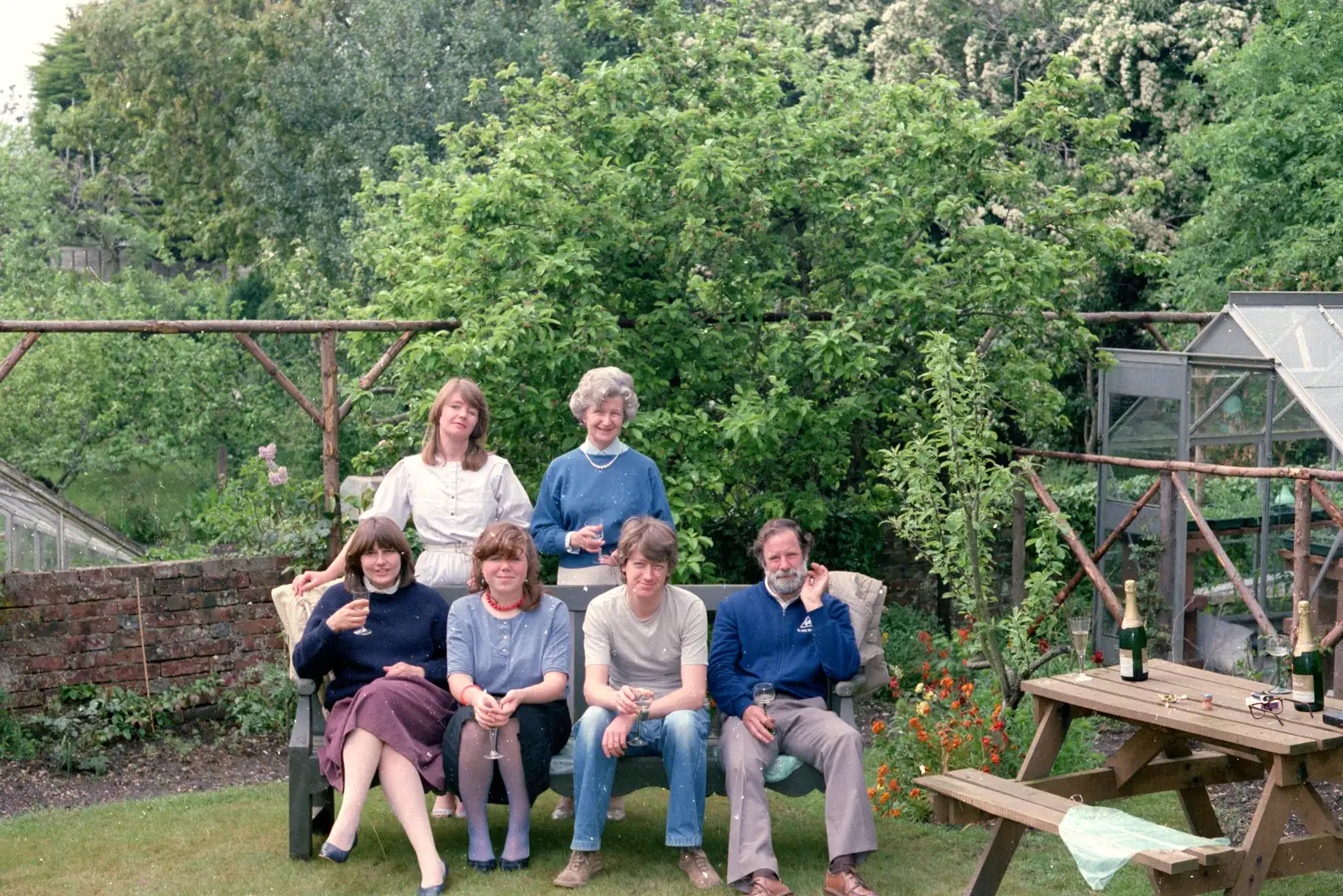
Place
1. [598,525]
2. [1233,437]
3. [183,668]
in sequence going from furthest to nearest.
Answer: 1. [1233,437]
2. [183,668]
3. [598,525]

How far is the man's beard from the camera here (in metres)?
5.25

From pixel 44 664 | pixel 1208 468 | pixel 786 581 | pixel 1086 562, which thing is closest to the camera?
pixel 786 581

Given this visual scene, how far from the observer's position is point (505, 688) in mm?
5234

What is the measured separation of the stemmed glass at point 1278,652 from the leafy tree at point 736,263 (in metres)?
1.84

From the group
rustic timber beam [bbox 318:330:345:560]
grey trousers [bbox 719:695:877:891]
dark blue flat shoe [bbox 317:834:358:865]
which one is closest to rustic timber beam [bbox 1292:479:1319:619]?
grey trousers [bbox 719:695:877:891]

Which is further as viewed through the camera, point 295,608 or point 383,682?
point 295,608

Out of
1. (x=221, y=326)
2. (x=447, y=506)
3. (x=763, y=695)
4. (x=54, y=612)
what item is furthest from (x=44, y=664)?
(x=763, y=695)

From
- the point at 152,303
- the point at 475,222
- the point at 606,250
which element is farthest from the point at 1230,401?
the point at 152,303

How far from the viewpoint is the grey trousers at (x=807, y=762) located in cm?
495

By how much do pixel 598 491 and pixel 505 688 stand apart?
985 millimetres

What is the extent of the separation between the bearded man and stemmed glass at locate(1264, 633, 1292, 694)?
1.42 m

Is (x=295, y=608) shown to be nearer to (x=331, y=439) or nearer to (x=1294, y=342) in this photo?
(x=331, y=439)

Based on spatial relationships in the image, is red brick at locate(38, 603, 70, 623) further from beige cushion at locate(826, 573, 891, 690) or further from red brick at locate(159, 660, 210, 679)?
beige cushion at locate(826, 573, 891, 690)

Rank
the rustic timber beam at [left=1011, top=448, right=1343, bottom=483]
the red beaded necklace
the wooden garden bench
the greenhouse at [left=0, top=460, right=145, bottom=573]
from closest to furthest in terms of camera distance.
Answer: the wooden garden bench
the red beaded necklace
the rustic timber beam at [left=1011, top=448, right=1343, bottom=483]
the greenhouse at [left=0, top=460, right=145, bottom=573]
